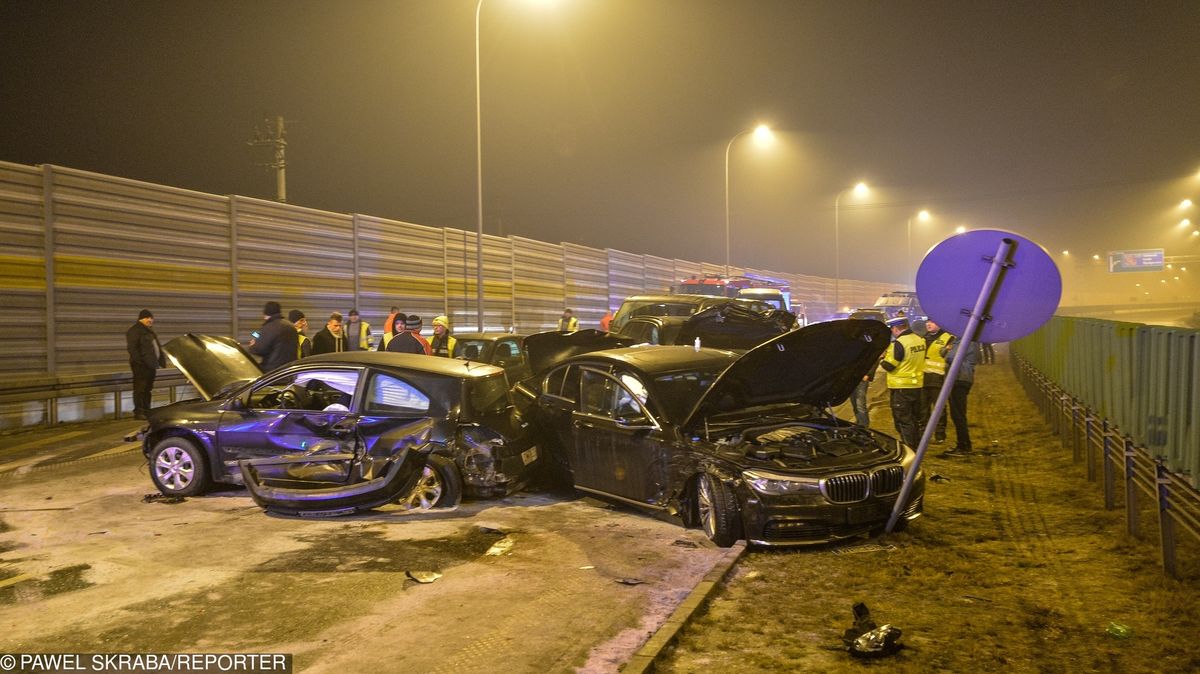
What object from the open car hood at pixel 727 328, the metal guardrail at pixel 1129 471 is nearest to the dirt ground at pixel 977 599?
the metal guardrail at pixel 1129 471

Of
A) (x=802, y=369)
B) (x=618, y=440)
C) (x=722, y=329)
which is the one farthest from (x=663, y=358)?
(x=722, y=329)

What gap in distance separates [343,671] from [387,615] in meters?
0.86

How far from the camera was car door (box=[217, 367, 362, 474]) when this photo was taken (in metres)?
8.05

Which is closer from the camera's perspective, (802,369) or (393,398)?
(802,369)

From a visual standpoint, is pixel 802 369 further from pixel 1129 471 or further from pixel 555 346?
pixel 555 346

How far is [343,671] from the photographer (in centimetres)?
445

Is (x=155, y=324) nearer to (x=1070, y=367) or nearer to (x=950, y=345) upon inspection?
(x=950, y=345)

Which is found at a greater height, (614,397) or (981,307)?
(981,307)

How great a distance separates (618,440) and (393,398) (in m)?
2.16

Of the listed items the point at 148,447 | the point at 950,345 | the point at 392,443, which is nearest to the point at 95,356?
the point at 148,447

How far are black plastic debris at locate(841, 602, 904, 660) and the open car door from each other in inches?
161

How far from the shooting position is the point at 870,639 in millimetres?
4617

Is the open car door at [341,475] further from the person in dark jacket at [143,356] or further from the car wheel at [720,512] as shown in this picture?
the person in dark jacket at [143,356]

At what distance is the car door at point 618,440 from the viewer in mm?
7297
